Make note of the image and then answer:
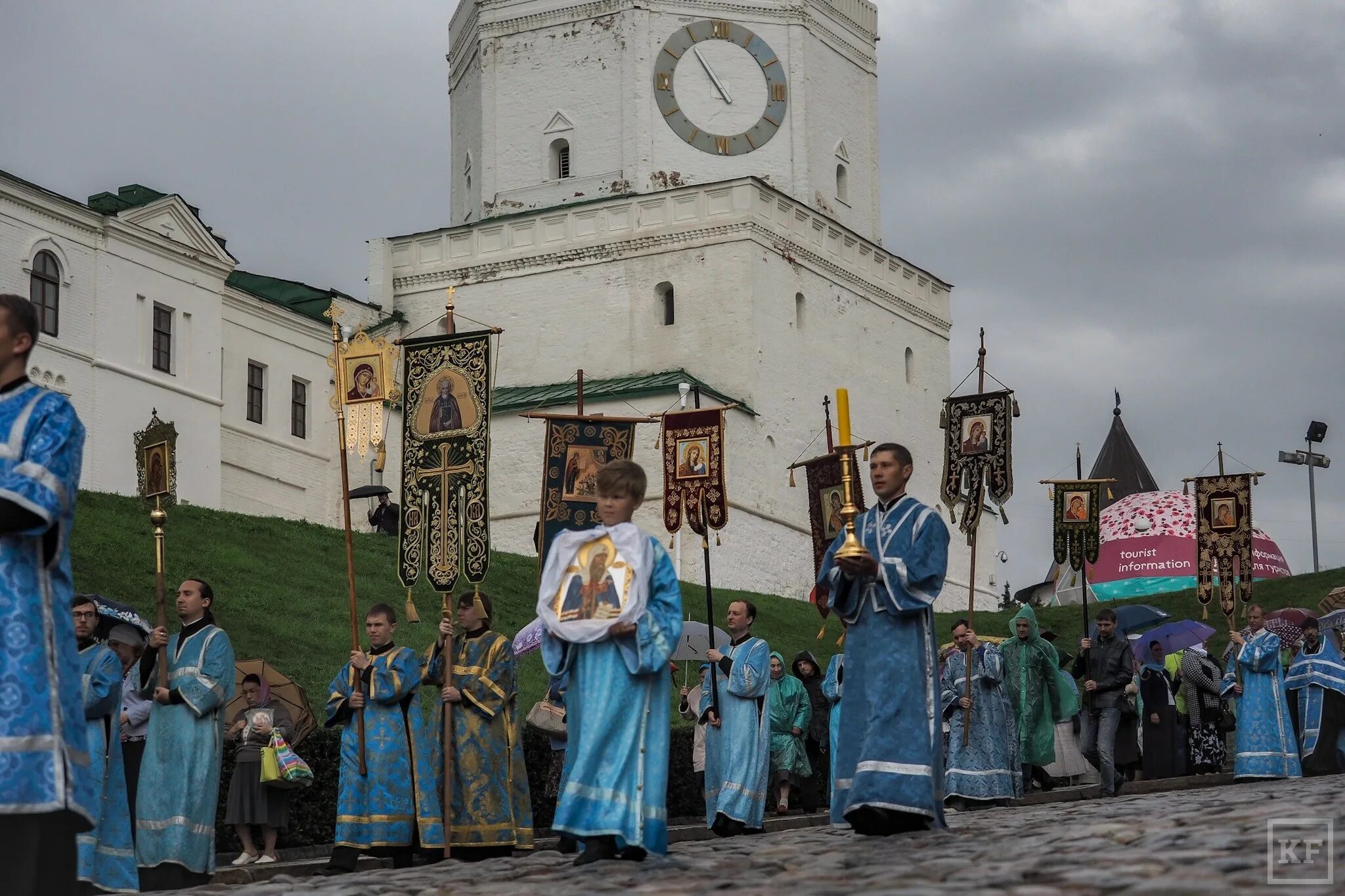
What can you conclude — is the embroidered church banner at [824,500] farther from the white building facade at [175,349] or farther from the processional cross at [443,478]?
the white building facade at [175,349]

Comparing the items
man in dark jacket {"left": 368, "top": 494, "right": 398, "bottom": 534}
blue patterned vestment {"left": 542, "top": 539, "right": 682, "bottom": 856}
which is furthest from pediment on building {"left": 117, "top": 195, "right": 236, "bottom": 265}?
blue patterned vestment {"left": 542, "top": 539, "right": 682, "bottom": 856}

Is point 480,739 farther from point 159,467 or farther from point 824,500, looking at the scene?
point 824,500

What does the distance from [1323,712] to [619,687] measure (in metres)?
10.1

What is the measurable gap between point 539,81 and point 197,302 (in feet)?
36.2

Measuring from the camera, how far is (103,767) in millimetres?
10773

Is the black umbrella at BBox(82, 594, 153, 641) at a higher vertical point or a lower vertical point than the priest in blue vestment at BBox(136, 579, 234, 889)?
higher

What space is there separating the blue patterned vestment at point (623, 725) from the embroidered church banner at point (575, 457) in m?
7.22

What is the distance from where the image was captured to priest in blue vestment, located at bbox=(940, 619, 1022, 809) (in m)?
15.6

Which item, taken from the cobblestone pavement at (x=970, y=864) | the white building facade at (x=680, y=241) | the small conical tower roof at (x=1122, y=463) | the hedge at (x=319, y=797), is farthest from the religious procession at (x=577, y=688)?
the small conical tower roof at (x=1122, y=463)

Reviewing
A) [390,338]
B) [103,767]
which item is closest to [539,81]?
[390,338]

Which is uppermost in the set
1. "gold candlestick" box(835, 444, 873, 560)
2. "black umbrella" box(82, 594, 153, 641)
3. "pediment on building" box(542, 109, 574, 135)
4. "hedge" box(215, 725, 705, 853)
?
"pediment on building" box(542, 109, 574, 135)

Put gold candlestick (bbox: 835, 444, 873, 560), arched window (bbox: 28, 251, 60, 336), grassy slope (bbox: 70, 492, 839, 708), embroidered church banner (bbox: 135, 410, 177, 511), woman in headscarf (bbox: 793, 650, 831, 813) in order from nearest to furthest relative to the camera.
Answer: gold candlestick (bbox: 835, 444, 873, 560), embroidered church banner (bbox: 135, 410, 177, 511), woman in headscarf (bbox: 793, 650, 831, 813), grassy slope (bbox: 70, 492, 839, 708), arched window (bbox: 28, 251, 60, 336)

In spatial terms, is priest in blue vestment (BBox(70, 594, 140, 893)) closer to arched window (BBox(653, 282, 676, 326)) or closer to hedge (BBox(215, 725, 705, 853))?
hedge (BBox(215, 725, 705, 853))

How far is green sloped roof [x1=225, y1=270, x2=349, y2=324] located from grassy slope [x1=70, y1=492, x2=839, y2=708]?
11913mm
